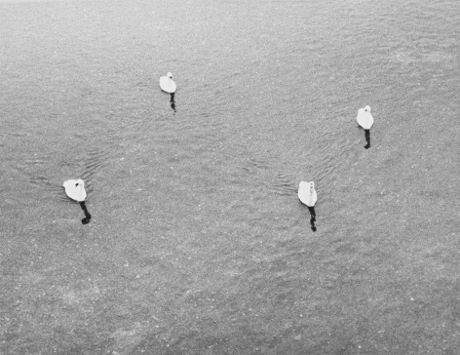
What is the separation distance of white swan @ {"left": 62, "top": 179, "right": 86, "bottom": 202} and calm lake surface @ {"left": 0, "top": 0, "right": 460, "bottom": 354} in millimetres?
302

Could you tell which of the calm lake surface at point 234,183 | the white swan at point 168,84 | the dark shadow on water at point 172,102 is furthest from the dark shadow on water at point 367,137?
the white swan at point 168,84

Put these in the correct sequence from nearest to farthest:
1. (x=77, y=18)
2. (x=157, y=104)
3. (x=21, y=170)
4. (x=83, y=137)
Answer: (x=21, y=170)
(x=83, y=137)
(x=157, y=104)
(x=77, y=18)

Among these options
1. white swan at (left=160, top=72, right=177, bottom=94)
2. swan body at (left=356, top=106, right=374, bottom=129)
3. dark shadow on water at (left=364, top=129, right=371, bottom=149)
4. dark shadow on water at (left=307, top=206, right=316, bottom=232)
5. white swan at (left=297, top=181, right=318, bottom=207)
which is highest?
white swan at (left=160, top=72, right=177, bottom=94)

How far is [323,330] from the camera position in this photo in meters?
7.96

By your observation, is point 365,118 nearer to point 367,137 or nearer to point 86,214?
point 367,137

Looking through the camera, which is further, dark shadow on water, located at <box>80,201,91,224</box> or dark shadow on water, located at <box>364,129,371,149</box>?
dark shadow on water, located at <box>364,129,371,149</box>

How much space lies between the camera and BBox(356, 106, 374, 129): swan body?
38.1ft

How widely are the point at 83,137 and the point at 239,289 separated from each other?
19.3 ft

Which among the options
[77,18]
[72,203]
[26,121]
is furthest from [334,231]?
[77,18]

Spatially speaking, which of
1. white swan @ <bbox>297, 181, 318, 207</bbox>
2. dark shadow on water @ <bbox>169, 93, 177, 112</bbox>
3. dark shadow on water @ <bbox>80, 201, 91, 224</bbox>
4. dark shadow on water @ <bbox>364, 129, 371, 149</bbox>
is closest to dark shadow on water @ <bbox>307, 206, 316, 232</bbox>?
white swan @ <bbox>297, 181, 318, 207</bbox>

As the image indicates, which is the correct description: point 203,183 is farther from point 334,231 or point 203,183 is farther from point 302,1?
point 302,1

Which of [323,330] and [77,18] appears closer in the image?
[323,330]

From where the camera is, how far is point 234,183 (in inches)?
424

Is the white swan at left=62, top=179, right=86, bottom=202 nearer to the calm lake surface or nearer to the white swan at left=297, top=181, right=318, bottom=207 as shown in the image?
the calm lake surface
